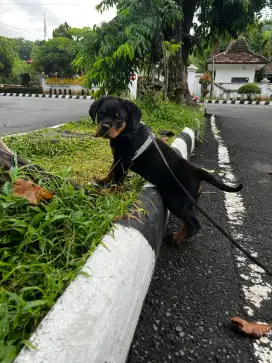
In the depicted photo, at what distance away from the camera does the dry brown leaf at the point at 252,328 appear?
1.55m

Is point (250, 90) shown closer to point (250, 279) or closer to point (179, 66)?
point (179, 66)

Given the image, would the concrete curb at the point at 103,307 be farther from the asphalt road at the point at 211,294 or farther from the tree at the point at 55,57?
the tree at the point at 55,57

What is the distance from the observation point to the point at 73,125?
19.6 feet

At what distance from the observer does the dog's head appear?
2164 millimetres

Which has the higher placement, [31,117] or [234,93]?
[234,93]

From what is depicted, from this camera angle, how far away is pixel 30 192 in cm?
168

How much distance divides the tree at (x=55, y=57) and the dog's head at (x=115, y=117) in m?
33.3

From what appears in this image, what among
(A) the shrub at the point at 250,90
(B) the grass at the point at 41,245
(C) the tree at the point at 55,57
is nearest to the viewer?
(B) the grass at the point at 41,245

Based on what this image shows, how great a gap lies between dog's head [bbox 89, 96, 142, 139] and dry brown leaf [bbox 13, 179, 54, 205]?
0.62m

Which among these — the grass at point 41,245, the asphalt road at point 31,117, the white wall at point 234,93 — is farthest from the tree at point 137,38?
the white wall at point 234,93

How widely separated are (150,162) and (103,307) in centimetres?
133

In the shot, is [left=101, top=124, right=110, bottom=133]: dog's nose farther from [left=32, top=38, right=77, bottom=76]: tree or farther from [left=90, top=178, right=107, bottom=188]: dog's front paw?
[left=32, top=38, right=77, bottom=76]: tree

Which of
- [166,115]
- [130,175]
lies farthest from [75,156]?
[166,115]

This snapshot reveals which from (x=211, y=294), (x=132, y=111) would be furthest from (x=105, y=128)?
(x=211, y=294)
